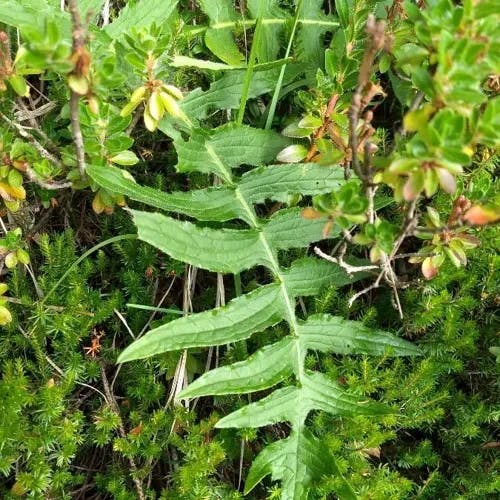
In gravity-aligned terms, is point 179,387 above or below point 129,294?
below

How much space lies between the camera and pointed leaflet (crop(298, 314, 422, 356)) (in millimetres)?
2355

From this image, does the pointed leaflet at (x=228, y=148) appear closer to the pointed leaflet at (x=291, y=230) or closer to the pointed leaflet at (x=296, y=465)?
the pointed leaflet at (x=291, y=230)

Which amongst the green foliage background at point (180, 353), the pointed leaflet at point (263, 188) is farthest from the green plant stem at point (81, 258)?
the pointed leaflet at point (263, 188)

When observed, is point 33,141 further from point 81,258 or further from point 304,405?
point 304,405

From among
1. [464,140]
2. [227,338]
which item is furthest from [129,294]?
[464,140]

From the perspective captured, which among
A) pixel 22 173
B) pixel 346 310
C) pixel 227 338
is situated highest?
pixel 22 173

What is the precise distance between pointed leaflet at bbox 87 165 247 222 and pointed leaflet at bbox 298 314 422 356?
1.47 ft

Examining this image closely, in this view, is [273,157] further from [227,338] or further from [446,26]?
[446,26]

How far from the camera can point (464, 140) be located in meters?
1.67

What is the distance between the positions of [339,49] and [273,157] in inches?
18.2

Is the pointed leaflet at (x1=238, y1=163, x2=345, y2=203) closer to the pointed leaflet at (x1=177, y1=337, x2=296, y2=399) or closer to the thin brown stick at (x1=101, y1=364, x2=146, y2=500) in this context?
the pointed leaflet at (x1=177, y1=337, x2=296, y2=399)

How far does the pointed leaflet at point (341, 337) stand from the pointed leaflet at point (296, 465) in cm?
30

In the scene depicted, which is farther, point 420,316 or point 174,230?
point 420,316

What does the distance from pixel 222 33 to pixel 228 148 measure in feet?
1.71
